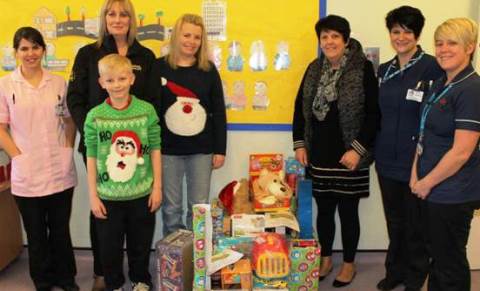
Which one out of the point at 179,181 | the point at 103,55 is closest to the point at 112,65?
the point at 103,55

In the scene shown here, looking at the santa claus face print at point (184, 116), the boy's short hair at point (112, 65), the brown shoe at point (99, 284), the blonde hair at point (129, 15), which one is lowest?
the brown shoe at point (99, 284)

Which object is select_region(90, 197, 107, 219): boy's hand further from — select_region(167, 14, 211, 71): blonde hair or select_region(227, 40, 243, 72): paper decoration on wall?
select_region(227, 40, 243, 72): paper decoration on wall

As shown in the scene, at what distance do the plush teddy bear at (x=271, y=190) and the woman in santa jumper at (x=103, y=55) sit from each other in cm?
74

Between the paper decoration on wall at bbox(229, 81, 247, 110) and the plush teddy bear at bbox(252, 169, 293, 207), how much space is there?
0.48 metres

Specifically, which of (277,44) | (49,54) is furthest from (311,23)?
(49,54)

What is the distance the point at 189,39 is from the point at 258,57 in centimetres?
56

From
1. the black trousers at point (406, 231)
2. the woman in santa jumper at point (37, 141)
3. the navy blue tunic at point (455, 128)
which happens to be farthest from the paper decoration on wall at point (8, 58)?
the navy blue tunic at point (455, 128)

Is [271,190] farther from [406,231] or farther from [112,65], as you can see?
[112,65]

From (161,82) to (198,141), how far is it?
36 centimetres

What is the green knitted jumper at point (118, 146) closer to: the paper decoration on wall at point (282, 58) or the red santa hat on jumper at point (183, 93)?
the red santa hat on jumper at point (183, 93)

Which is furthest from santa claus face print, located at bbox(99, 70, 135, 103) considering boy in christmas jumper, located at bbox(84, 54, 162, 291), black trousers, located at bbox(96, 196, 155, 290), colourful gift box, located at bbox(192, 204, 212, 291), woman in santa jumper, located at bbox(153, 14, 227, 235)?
colourful gift box, located at bbox(192, 204, 212, 291)

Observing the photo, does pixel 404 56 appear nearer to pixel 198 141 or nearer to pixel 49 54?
pixel 198 141

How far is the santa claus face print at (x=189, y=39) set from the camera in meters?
2.28

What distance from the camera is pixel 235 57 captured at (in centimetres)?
271
